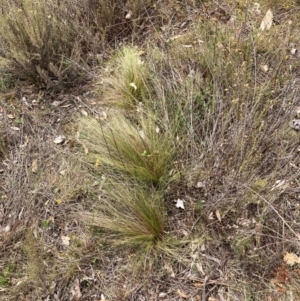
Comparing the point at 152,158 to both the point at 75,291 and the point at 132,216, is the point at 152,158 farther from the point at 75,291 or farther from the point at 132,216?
the point at 75,291

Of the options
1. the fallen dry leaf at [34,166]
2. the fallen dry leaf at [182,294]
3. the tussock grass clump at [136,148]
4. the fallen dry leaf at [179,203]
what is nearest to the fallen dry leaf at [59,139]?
the fallen dry leaf at [34,166]

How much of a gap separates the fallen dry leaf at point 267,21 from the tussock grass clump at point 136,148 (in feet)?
4.41

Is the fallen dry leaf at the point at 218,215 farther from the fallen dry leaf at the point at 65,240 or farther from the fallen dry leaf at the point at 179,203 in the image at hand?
the fallen dry leaf at the point at 65,240

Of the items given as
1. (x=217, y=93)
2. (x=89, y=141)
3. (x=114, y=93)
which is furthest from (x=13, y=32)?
(x=217, y=93)

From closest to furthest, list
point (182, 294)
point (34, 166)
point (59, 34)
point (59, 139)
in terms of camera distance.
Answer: point (182, 294) → point (34, 166) → point (59, 139) → point (59, 34)

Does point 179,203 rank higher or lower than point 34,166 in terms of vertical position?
lower

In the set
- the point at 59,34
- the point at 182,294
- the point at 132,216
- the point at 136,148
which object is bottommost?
the point at 182,294

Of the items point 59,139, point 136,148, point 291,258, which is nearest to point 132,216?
point 136,148

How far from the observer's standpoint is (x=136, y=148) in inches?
98.5

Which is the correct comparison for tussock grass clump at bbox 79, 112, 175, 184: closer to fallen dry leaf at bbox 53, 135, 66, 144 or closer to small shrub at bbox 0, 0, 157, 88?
fallen dry leaf at bbox 53, 135, 66, 144

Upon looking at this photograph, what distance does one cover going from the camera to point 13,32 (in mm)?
3178

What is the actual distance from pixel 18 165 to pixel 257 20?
2436 millimetres

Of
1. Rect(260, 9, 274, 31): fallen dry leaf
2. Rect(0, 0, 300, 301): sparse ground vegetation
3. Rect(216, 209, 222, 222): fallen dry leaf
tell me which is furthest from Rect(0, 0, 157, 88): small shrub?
Rect(216, 209, 222, 222): fallen dry leaf

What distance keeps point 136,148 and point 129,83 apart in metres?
0.74
